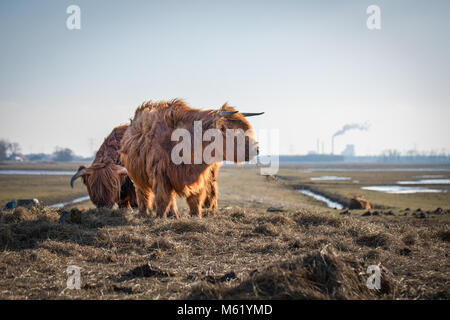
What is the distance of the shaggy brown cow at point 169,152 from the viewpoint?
703cm

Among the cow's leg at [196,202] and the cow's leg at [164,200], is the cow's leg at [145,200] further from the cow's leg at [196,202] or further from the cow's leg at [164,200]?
the cow's leg at [196,202]

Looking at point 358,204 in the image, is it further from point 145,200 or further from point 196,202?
point 145,200

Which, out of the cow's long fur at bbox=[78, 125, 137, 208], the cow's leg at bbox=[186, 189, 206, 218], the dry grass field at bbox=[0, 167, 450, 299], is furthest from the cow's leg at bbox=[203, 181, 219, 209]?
the cow's long fur at bbox=[78, 125, 137, 208]

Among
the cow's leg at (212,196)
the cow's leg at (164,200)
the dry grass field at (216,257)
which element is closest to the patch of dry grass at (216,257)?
the dry grass field at (216,257)

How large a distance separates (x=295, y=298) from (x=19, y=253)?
4.09 m

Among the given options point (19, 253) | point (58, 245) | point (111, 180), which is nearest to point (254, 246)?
point (58, 245)

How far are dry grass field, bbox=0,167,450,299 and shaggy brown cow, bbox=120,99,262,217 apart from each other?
77cm

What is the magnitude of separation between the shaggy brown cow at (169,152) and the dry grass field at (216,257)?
768 millimetres

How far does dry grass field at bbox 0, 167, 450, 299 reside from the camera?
328 centimetres

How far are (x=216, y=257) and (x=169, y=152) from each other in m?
3.21

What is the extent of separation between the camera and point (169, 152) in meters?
7.45

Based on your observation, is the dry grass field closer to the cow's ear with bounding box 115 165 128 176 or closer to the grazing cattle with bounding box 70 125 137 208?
the grazing cattle with bounding box 70 125 137 208

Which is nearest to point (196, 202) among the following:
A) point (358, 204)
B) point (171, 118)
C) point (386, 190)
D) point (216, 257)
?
point (171, 118)

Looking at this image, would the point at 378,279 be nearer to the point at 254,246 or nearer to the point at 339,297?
the point at 339,297
